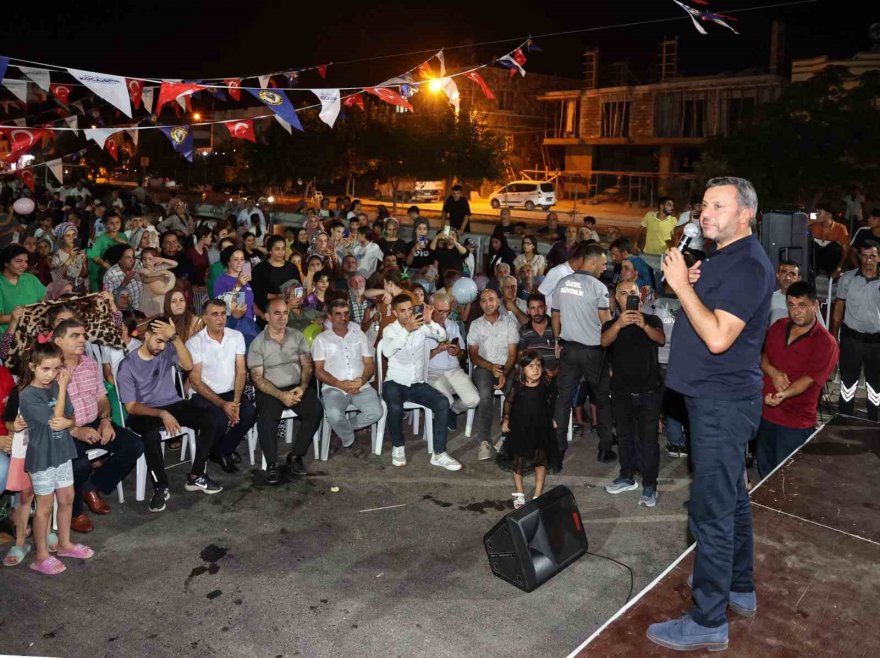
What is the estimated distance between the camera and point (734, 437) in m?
2.83

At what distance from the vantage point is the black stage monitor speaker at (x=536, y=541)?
4359 millimetres

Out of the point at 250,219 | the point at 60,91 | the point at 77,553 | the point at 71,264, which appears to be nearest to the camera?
the point at 77,553

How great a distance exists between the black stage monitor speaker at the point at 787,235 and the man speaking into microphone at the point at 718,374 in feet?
19.3

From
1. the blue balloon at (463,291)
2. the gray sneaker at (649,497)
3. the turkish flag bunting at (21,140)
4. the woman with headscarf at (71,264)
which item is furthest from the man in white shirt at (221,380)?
the turkish flag bunting at (21,140)

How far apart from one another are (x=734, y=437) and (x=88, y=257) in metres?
8.72

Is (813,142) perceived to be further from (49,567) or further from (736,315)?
(49,567)

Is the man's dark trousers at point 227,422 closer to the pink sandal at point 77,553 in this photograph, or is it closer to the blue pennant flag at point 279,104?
the pink sandal at point 77,553

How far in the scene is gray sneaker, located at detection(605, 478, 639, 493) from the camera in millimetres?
5848

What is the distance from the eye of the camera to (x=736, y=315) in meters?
2.69

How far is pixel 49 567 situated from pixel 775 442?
4703 mm

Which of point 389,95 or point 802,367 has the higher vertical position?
point 389,95

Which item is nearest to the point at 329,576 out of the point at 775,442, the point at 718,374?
the point at 718,374

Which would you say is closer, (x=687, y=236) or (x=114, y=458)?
(x=687, y=236)

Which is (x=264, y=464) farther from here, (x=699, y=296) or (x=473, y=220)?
(x=473, y=220)
